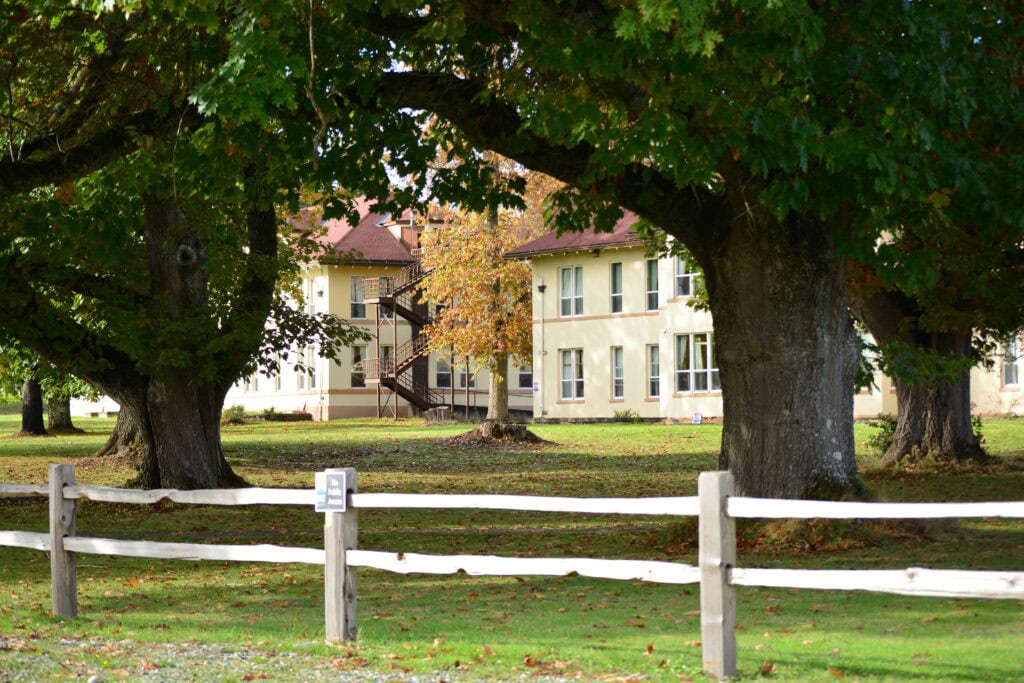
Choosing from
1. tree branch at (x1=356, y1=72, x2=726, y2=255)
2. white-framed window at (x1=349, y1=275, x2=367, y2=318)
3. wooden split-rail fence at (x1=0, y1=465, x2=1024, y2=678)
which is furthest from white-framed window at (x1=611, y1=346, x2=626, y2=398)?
wooden split-rail fence at (x1=0, y1=465, x2=1024, y2=678)

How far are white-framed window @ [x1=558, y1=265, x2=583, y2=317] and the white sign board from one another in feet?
158

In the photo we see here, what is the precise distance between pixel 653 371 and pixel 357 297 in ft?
73.8

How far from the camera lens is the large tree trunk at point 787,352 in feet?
51.6

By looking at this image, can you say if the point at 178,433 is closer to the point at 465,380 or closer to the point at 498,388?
the point at 498,388

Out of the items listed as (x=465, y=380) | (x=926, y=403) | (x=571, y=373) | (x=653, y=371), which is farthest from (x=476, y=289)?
(x=926, y=403)

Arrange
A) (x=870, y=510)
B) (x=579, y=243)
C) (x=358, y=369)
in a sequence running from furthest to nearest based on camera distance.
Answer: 1. (x=358, y=369)
2. (x=579, y=243)
3. (x=870, y=510)

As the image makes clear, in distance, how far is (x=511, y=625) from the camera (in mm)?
11648

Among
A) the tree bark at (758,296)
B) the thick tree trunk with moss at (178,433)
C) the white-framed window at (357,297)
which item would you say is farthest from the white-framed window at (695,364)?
the tree bark at (758,296)

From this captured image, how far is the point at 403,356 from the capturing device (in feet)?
227

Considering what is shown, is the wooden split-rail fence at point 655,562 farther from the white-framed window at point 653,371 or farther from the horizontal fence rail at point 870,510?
→ the white-framed window at point 653,371

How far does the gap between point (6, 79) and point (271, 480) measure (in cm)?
1209

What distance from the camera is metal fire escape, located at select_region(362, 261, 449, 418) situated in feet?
218

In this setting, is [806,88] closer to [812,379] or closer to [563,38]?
[563,38]

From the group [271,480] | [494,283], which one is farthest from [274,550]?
[494,283]
